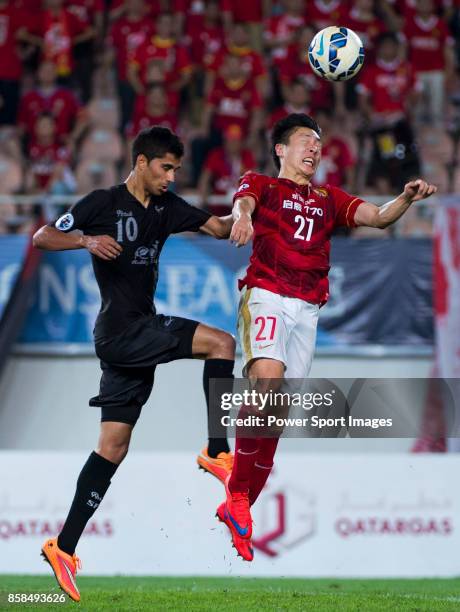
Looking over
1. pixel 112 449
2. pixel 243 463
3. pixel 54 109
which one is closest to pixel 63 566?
pixel 112 449

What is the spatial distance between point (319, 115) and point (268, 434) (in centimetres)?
661

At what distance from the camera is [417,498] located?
35.6ft

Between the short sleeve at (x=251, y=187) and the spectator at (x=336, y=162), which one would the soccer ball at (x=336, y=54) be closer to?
the short sleeve at (x=251, y=187)

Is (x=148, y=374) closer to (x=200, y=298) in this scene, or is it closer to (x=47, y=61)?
(x=200, y=298)

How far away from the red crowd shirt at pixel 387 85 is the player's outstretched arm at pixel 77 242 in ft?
24.0

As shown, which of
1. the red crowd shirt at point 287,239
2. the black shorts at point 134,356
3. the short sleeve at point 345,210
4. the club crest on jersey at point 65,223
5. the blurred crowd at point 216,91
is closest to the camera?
the club crest on jersey at point 65,223

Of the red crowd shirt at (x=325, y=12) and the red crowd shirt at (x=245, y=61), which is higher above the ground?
the red crowd shirt at (x=325, y=12)

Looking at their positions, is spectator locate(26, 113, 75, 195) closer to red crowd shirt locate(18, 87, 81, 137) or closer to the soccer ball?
red crowd shirt locate(18, 87, 81, 137)

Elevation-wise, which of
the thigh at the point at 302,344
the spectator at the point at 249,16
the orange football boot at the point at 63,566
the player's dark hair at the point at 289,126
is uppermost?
the spectator at the point at 249,16

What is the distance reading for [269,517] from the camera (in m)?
10.8

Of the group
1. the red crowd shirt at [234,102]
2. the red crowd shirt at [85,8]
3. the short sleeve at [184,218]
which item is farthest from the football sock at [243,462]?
the red crowd shirt at [85,8]

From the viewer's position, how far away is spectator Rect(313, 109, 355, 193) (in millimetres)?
13336

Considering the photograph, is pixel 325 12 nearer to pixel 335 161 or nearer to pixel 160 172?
pixel 335 161

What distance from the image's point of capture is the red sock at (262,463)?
776 centimetres
